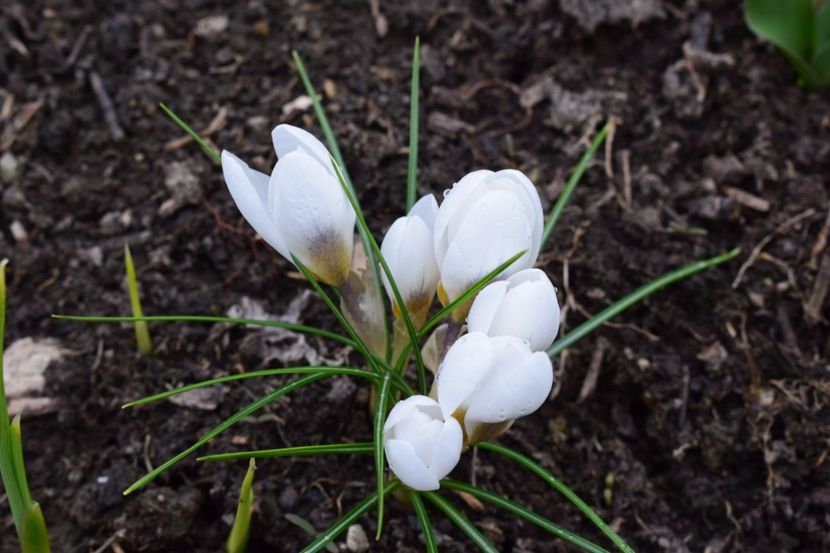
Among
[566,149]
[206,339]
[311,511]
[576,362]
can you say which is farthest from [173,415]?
[566,149]

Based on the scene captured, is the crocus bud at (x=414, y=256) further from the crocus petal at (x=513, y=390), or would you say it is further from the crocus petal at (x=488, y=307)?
the crocus petal at (x=513, y=390)

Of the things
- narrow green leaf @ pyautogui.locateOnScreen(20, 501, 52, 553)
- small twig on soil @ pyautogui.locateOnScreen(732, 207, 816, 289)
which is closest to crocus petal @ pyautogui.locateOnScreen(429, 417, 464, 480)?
narrow green leaf @ pyautogui.locateOnScreen(20, 501, 52, 553)

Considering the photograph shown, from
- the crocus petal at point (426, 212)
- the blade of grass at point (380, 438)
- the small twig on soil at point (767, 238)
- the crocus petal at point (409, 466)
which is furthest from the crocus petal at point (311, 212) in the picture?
the small twig on soil at point (767, 238)

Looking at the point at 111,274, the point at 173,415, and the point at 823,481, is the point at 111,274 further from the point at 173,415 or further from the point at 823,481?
the point at 823,481

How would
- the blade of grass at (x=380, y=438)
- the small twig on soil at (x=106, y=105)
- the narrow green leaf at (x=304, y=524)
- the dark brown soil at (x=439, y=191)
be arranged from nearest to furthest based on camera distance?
the blade of grass at (x=380, y=438) → the narrow green leaf at (x=304, y=524) → the dark brown soil at (x=439, y=191) → the small twig on soil at (x=106, y=105)

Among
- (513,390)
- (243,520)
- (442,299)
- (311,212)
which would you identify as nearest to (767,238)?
(442,299)

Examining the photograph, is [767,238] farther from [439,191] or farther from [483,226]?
[483,226]

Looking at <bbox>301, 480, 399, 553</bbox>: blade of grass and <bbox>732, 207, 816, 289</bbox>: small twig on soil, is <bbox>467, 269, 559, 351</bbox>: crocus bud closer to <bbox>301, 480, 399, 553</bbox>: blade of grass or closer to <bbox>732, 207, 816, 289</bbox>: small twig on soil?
<bbox>301, 480, 399, 553</bbox>: blade of grass
